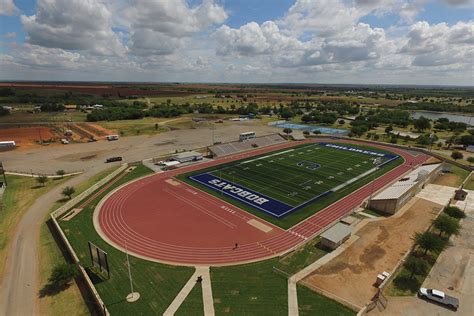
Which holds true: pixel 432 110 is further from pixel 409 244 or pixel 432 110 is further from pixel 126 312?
pixel 126 312

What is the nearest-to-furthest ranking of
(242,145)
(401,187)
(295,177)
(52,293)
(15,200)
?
(52,293) < (15,200) < (401,187) < (295,177) < (242,145)

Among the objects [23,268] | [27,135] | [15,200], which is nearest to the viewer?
[23,268]

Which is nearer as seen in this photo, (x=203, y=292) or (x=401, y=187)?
(x=203, y=292)

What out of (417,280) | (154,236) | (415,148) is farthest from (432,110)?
(154,236)

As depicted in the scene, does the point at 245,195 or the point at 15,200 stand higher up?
the point at 245,195

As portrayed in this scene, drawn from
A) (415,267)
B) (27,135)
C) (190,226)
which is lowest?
(190,226)

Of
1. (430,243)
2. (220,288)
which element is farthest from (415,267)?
(220,288)

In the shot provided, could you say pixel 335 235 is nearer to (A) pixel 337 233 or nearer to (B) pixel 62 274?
(A) pixel 337 233
